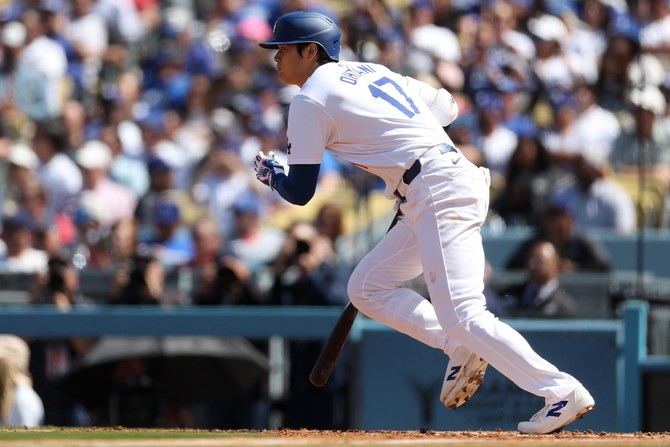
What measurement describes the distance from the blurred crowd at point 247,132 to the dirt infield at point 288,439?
81.7 inches

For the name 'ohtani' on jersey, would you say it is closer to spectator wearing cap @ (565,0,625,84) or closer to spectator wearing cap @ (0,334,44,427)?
spectator wearing cap @ (0,334,44,427)

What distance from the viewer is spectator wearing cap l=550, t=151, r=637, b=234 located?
9922mm

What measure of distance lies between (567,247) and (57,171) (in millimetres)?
4668

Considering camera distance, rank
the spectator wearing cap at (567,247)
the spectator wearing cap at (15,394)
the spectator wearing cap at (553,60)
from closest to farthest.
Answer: the spectator wearing cap at (15,394)
the spectator wearing cap at (567,247)
the spectator wearing cap at (553,60)

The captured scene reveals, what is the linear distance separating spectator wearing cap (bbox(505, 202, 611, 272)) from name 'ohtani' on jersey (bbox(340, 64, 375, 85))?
340 cm

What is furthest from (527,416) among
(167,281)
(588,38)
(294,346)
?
(588,38)

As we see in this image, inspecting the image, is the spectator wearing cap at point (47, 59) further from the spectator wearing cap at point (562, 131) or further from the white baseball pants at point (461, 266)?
the white baseball pants at point (461, 266)

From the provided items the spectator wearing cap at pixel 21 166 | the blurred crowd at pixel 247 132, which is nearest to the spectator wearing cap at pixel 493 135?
the blurred crowd at pixel 247 132

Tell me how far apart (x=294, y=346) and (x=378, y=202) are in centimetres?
240

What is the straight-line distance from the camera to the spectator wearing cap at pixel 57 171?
440 inches

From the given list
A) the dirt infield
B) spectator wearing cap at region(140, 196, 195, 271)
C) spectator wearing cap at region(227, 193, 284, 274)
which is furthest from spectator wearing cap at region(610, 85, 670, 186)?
the dirt infield

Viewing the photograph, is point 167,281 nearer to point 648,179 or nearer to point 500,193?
point 500,193

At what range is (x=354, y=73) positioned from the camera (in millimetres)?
5828

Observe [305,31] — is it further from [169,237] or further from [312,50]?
[169,237]
